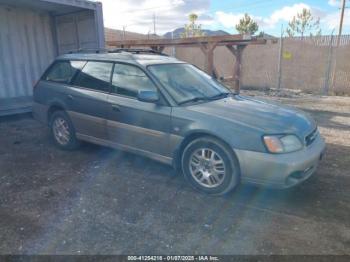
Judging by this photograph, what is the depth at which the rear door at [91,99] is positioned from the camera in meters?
4.41

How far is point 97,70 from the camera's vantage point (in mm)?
4570

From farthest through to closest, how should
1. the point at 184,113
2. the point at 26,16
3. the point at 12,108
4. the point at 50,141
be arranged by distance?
the point at 26,16, the point at 12,108, the point at 50,141, the point at 184,113

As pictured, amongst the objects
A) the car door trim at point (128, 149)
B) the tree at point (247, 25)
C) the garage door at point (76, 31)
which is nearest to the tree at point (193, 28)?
the tree at point (247, 25)

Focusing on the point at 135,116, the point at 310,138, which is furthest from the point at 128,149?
the point at 310,138

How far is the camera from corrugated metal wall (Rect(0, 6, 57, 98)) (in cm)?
821

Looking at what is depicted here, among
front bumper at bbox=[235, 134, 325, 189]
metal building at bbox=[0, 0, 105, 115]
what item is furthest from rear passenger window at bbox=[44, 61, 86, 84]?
front bumper at bbox=[235, 134, 325, 189]

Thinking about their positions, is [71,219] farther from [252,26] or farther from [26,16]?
[252,26]

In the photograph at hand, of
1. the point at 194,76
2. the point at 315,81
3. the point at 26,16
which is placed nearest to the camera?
the point at 194,76

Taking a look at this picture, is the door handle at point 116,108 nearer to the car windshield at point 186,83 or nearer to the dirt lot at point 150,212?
the car windshield at point 186,83

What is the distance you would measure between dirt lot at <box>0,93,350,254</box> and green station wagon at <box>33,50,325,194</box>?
13.3 inches

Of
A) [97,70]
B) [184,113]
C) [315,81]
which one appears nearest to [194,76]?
[184,113]

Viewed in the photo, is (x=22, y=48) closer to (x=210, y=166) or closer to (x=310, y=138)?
(x=210, y=166)

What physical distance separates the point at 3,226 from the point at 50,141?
302 centimetres

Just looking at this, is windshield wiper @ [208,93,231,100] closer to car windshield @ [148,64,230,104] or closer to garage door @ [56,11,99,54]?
car windshield @ [148,64,230,104]
